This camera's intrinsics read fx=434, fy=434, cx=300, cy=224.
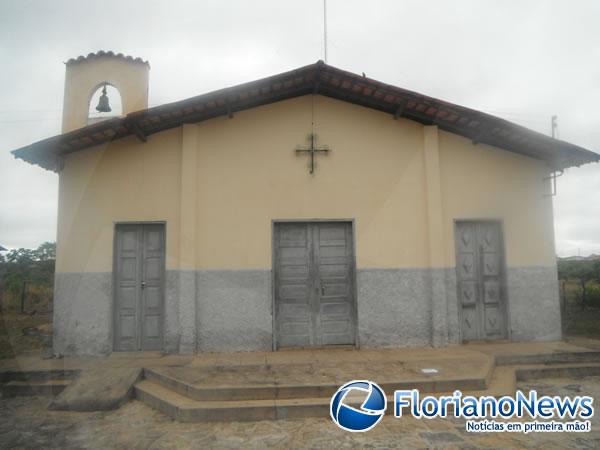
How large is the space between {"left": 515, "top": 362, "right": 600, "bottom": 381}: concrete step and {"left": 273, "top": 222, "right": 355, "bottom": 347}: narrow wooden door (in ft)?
8.85

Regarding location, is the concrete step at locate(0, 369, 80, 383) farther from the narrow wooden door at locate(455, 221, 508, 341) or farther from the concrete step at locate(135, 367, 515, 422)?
the narrow wooden door at locate(455, 221, 508, 341)

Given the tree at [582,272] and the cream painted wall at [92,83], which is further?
the tree at [582,272]

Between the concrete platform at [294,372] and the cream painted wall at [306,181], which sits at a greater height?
the cream painted wall at [306,181]

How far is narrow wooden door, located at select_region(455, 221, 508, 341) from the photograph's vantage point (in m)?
7.95

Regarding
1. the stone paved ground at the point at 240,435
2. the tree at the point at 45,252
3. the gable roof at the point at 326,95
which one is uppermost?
the gable roof at the point at 326,95

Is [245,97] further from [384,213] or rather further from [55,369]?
[55,369]

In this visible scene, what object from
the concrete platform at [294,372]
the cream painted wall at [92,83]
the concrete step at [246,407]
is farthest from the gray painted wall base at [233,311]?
the cream painted wall at [92,83]

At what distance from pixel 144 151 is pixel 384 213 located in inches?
173

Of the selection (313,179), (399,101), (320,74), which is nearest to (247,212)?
(313,179)

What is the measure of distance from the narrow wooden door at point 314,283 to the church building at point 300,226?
0.02 meters

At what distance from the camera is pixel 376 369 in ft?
20.2

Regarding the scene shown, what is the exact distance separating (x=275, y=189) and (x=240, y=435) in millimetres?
4140

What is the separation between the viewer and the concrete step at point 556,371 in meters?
6.65

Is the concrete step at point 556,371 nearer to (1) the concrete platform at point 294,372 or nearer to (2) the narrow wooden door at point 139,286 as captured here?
(1) the concrete platform at point 294,372
